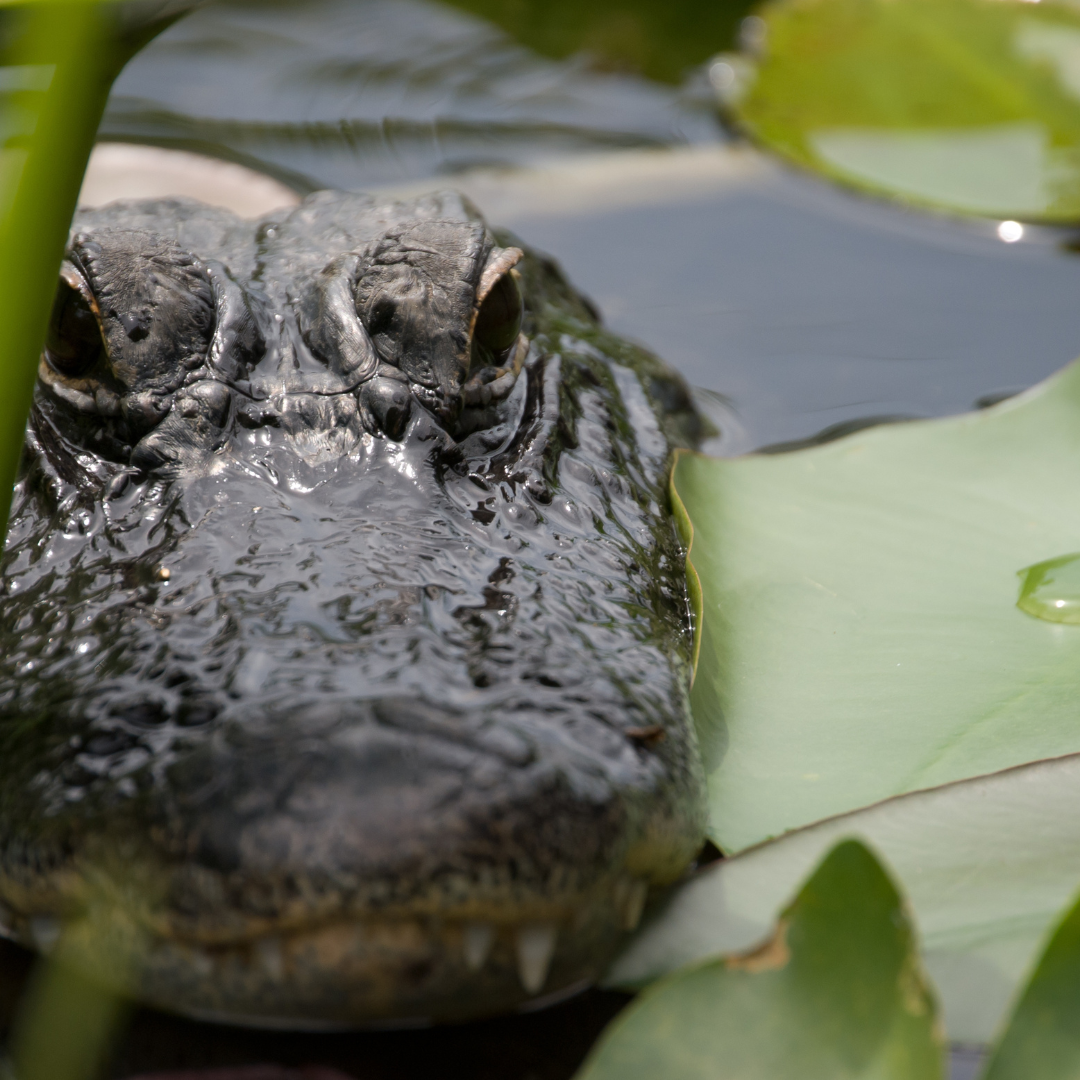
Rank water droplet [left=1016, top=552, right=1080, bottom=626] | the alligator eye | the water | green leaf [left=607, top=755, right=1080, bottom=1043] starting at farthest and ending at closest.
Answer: the water < the alligator eye < water droplet [left=1016, top=552, right=1080, bottom=626] < green leaf [left=607, top=755, right=1080, bottom=1043]

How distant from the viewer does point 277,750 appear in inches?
45.6

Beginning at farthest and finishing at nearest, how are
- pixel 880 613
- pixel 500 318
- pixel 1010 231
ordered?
pixel 1010 231, pixel 500 318, pixel 880 613

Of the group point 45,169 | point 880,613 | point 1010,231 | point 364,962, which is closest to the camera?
point 45,169

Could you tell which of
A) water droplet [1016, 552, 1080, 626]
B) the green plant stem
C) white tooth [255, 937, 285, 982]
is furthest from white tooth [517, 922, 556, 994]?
water droplet [1016, 552, 1080, 626]

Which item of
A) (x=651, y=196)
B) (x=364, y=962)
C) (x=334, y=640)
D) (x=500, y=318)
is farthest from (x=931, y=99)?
(x=364, y=962)

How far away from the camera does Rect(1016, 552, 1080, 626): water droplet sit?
1.71 m

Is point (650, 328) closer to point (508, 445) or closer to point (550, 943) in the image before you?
point (508, 445)

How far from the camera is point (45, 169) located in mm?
1030

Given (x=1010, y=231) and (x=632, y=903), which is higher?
(x=632, y=903)

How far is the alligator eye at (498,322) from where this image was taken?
187cm

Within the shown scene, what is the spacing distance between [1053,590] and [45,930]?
1.37 metres

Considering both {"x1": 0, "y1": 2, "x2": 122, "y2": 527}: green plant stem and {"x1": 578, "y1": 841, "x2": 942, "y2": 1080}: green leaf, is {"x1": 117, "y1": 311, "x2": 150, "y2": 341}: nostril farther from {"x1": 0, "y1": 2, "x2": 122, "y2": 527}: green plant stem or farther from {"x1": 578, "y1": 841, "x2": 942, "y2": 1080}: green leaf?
{"x1": 578, "y1": 841, "x2": 942, "y2": 1080}: green leaf

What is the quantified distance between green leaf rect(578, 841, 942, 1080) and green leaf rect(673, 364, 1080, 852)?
331mm

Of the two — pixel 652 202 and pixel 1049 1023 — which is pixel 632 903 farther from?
pixel 652 202
